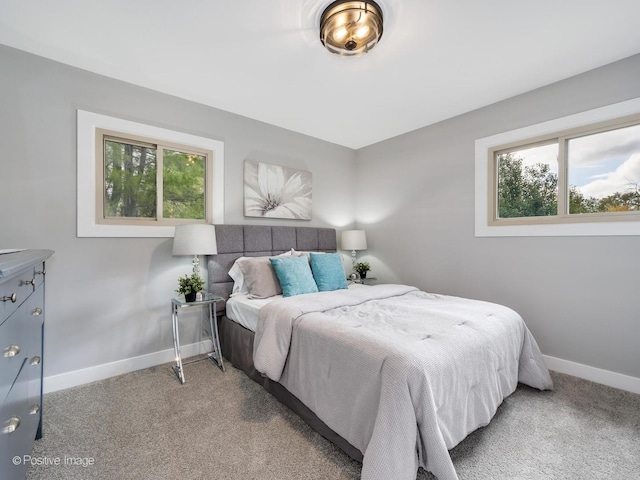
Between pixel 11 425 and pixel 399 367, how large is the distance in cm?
146

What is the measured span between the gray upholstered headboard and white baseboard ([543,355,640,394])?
2.67 metres

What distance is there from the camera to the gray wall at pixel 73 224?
2.19m

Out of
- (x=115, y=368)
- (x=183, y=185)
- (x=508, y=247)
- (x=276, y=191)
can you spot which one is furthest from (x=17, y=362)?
(x=508, y=247)

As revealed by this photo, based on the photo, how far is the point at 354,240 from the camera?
13.3 feet

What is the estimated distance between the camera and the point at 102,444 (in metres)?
1.70

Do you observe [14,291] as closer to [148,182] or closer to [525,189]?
[148,182]

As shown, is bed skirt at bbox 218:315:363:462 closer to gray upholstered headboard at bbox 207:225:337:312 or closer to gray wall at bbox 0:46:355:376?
gray upholstered headboard at bbox 207:225:337:312

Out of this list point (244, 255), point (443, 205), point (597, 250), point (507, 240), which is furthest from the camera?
point (443, 205)

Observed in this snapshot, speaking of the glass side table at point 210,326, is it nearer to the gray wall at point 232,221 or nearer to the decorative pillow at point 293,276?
the gray wall at point 232,221

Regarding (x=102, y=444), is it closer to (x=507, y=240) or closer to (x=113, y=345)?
(x=113, y=345)

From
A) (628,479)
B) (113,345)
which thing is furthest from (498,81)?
(113,345)

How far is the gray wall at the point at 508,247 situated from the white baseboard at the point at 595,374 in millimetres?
44

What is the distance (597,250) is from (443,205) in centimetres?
142

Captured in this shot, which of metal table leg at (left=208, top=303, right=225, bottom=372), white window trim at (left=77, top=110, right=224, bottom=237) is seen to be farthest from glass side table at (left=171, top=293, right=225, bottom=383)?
white window trim at (left=77, top=110, right=224, bottom=237)
